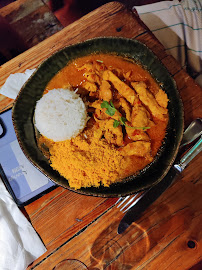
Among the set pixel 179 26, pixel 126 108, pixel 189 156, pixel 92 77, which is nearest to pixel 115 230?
pixel 189 156

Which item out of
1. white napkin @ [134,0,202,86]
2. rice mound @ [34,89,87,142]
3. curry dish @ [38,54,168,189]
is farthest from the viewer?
white napkin @ [134,0,202,86]

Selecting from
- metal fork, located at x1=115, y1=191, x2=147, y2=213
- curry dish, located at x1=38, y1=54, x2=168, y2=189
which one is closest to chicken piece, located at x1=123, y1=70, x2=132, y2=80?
curry dish, located at x1=38, y1=54, x2=168, y2=189

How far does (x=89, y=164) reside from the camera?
51.3 inches

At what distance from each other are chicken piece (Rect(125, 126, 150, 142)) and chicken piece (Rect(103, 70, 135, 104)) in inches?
7.0

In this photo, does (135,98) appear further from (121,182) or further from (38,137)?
(38,137)

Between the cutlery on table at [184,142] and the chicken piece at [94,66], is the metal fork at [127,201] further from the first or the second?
the chicken piece at [94,66]

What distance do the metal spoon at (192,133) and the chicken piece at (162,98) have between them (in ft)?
0.68

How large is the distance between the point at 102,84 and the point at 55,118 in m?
0.35

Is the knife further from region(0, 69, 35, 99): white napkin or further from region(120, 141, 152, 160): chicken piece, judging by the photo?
region(0, 69, 35, 99): white napkin

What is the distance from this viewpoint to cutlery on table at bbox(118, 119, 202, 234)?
138cm

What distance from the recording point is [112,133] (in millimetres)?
1396

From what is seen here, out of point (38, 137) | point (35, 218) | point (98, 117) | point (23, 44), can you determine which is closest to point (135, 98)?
point (98, 117)

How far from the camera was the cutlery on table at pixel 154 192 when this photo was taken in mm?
1378

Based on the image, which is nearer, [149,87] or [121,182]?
[121,182]
